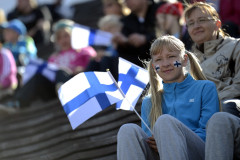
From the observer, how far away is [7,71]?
9.21 m

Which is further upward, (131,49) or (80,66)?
(131,49)

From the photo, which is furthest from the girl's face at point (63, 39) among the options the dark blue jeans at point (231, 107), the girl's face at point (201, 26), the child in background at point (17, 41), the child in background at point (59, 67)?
the dark blue jeans at point (231, 107)

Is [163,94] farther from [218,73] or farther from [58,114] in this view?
[58,114]

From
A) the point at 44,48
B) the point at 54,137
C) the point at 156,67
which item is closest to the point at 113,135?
the point at 54,137

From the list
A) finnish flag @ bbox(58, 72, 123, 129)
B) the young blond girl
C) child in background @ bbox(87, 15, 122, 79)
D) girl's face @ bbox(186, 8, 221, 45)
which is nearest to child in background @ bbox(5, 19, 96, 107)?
child in background @ bbox(87, 15, 122, 79)

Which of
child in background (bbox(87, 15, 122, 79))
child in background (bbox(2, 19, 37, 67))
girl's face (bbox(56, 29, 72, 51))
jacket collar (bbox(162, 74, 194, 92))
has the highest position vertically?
jacket collar (bbox(162, 74, 194, 92))

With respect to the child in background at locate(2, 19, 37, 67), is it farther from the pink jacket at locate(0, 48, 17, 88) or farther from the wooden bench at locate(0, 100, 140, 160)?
the wooden bench at locate(0, 100, 140, 160)

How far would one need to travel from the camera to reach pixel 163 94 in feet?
15.5

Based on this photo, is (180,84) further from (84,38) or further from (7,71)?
(7,71)

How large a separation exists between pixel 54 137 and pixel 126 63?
6.96 feet

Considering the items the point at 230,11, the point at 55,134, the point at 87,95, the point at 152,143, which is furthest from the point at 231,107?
the point at 230,11

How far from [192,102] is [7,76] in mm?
5193

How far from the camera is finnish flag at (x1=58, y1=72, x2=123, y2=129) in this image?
4711 millimetres

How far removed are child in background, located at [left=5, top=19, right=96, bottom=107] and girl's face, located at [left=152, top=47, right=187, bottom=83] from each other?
12.2 ft
